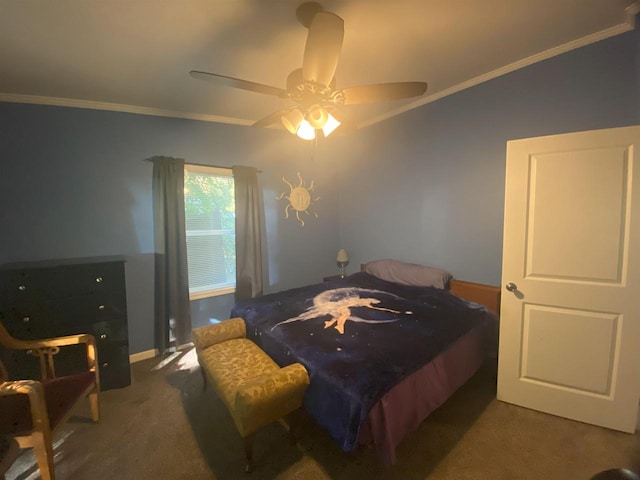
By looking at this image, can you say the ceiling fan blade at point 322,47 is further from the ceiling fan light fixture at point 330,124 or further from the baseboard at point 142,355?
the baseboard at point 142,355

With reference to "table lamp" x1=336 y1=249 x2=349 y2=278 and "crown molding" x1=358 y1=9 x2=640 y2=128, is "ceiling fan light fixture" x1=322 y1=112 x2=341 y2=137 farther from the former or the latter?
"table lamp" x1=336 y1=249 x2=349 y2=278

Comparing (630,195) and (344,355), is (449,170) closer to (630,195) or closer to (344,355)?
(630,195)

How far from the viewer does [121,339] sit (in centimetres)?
236

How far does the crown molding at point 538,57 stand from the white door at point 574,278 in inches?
33.7

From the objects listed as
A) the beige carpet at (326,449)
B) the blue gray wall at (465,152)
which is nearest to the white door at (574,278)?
the beige carpet at (326,449)

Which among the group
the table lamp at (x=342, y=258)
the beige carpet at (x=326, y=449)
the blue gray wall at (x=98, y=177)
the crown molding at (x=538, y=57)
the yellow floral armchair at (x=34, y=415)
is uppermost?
the crown molding at (x=538, y=57)

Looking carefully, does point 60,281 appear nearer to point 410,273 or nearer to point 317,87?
point 317,87

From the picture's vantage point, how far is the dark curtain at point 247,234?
3316 millimetres

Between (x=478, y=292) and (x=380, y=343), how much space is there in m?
1.41

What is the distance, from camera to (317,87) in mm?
1632

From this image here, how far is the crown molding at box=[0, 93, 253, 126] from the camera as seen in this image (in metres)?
2.38

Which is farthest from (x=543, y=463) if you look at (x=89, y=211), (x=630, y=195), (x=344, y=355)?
(x=89, y=211)

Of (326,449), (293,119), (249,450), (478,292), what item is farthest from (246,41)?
(478,292)

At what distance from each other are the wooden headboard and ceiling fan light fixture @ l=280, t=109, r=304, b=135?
7.22 feet
